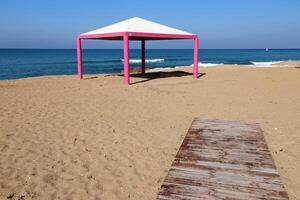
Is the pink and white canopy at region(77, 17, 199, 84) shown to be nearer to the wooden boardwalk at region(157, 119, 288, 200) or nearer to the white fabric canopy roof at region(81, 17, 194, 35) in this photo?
the white fabric canopy roof at region(81, 17, 194, 35)

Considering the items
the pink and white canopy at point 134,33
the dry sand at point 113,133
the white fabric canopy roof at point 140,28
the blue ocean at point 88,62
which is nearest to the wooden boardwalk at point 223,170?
the dry sand at point 113,133

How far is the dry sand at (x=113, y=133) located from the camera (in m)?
4.20

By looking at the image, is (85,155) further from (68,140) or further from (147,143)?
(147,143)

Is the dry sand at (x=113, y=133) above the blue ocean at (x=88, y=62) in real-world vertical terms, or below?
below

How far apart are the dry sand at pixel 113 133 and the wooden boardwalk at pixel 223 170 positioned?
0.41 meters

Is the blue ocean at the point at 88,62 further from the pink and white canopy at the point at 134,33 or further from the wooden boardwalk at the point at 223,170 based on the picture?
the wooden boardwalk at the point at 223,170

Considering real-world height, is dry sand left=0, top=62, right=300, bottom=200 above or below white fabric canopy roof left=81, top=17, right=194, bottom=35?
Result: below

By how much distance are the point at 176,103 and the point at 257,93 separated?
4.04m

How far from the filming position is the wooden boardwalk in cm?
343

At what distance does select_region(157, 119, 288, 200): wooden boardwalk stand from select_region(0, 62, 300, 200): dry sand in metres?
0.41

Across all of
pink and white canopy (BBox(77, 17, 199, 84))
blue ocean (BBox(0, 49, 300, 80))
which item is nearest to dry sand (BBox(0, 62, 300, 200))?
pink and white canopy (BBox(77, 17, 199, 84))

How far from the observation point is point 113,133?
6480 millimetres

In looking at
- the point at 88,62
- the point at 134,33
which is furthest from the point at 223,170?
the point at 88,62

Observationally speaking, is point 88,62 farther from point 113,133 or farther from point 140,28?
point 113,133
